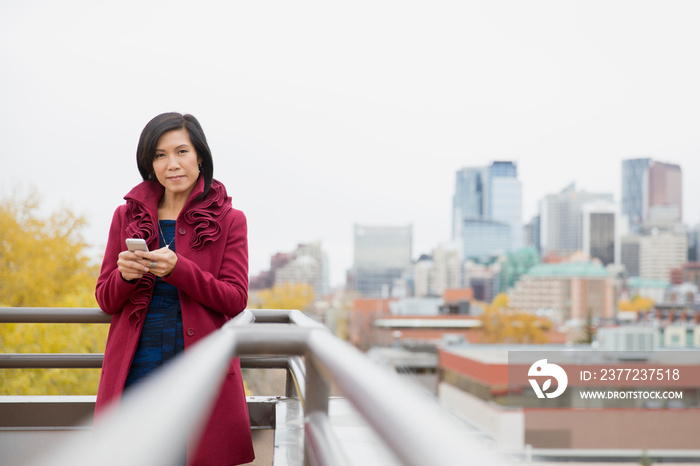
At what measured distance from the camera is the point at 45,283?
16.9 meters

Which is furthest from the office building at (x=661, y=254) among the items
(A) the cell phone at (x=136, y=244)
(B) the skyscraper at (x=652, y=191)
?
(A) the cell phone at (x=136, y=244)

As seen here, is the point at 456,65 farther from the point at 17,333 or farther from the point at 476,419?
the point at 17,333

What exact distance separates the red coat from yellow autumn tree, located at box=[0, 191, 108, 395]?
42.1ft

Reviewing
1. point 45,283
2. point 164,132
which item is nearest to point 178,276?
point 164,132

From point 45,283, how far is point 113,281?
17301 millimetres

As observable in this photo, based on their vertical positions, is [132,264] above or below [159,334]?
above

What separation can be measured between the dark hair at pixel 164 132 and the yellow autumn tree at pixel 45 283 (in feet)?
42.2

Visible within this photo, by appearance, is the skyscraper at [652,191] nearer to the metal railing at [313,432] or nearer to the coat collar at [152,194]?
the coat collar at [152,194]

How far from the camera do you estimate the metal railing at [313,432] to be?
276mm

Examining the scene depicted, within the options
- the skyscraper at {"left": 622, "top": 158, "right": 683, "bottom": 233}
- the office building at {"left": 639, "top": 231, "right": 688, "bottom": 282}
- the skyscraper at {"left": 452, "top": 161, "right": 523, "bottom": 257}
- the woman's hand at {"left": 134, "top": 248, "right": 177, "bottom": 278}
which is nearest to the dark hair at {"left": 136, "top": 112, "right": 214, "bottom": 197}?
the woman's hand at {"left": 134, "top": 248, "right": 177, "bottom": 278}

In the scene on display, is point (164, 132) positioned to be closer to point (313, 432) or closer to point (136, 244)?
point (136, 244)

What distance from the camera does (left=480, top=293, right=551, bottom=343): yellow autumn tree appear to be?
52281mm

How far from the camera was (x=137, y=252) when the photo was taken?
1100mm

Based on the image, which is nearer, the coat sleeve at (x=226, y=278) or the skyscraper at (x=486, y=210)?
the coat sleeve at (x=226, y=278)
